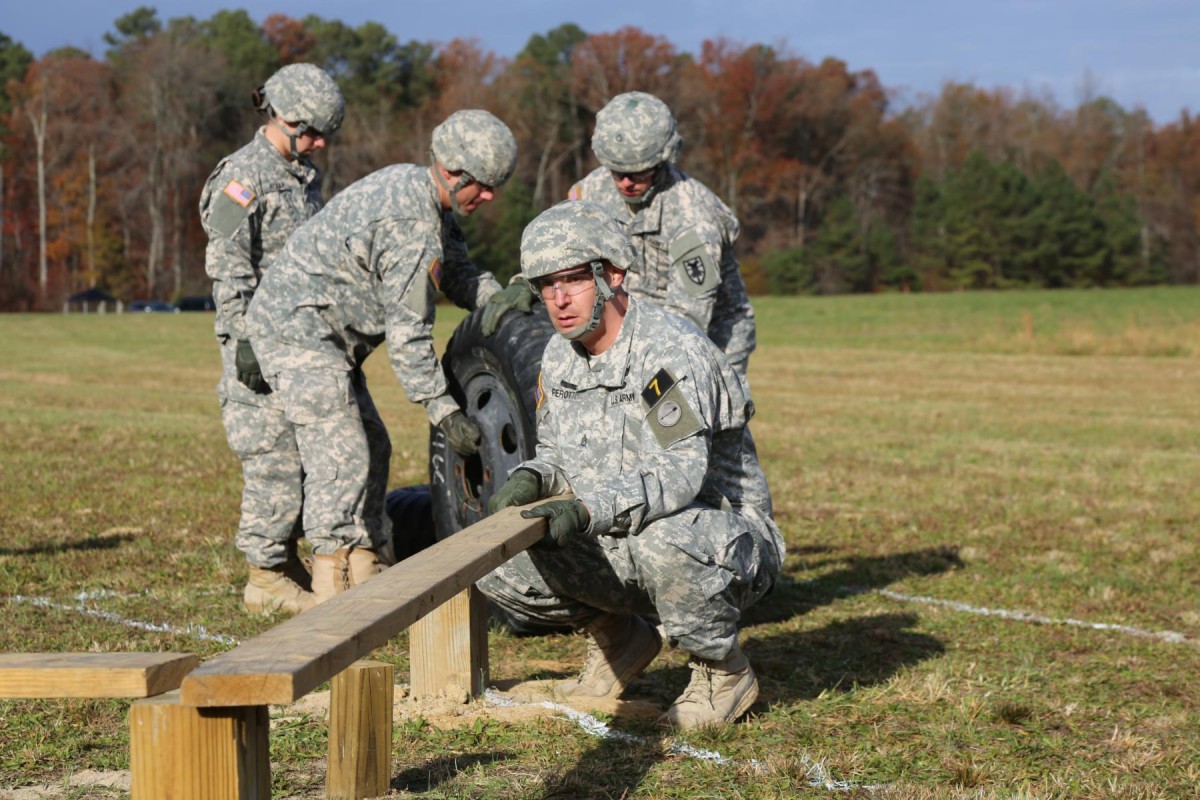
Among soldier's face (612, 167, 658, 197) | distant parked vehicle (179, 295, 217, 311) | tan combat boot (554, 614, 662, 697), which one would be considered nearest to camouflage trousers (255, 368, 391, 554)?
soldier's face (612, 167, 658, 197)

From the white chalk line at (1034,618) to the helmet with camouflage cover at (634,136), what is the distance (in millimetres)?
2556

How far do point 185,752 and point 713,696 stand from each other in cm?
248

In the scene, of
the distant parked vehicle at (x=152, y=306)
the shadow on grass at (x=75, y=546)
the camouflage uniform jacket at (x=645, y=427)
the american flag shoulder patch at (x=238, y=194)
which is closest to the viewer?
the camouflage uniform jacket at (x=645, y=427)

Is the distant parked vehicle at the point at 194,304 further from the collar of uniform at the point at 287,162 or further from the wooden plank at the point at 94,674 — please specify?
the wooden plank at the point at 94,674

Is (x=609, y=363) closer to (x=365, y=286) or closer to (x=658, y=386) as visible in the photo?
(x=658, y=386)

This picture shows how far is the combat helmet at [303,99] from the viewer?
6.96 metres

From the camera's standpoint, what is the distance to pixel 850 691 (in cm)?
545

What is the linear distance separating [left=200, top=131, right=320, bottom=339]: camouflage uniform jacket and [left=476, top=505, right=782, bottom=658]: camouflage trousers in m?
2.67

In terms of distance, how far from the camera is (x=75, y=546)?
8258mm

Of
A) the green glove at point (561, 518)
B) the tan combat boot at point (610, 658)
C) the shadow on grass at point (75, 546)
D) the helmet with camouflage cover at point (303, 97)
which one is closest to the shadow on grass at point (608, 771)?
the tan combat boot at point (610, 658)

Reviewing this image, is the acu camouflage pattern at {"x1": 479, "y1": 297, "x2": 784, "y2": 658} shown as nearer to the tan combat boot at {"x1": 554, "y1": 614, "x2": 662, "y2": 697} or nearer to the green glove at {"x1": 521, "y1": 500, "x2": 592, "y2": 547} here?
the green glove at {"x1": 521, "y1": 500, "x2": 592, "y2": 547}

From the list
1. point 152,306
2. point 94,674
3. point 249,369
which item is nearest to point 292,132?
point 249,369

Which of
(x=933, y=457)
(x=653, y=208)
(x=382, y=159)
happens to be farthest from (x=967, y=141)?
(x=653, y=208)

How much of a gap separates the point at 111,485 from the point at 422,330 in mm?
5534
